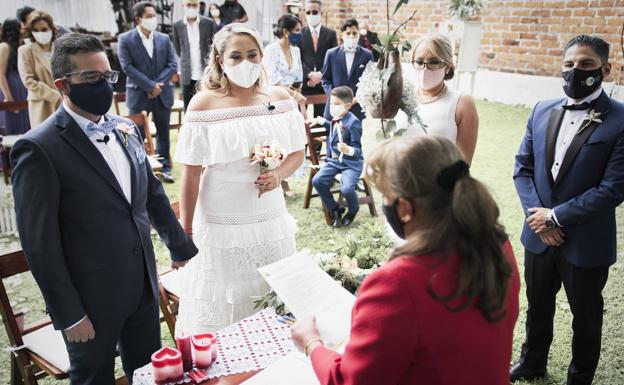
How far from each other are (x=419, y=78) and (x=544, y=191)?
37.8 inches

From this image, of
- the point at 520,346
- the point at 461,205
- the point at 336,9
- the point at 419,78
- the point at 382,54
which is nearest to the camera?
the point at 461,205

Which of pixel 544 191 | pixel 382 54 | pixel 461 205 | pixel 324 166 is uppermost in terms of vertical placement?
pixel 382 54

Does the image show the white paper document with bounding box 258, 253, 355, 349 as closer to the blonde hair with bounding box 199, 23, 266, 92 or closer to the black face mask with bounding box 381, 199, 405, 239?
the black face mask with bounding box 381, 199, 405, 239

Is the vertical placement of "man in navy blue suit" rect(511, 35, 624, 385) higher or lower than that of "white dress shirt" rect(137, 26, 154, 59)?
lower

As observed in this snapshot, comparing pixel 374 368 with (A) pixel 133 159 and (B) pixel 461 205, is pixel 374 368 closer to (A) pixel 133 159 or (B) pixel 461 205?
(B) pixel 461 205

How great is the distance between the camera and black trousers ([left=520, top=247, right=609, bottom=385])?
104 inches

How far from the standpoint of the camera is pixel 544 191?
2.74m

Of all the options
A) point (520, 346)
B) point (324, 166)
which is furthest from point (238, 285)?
point (324, 166)

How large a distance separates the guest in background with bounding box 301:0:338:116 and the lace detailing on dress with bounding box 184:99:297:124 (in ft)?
16.2

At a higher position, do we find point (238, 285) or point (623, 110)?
point (623, 110)

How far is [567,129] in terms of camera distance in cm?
264

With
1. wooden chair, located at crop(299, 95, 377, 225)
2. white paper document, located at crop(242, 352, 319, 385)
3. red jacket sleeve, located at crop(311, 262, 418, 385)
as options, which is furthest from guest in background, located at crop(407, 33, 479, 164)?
wooden chair, located at crop(299, 95, 377, 225)

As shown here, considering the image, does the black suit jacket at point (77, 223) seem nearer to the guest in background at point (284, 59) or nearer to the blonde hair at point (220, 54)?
the blonde hair at point (220, 54)

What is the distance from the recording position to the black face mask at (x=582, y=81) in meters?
2.54
